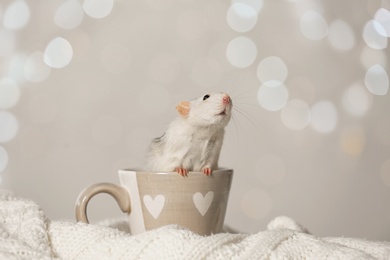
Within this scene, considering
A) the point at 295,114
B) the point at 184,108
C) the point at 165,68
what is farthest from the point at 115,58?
the point at 184,108

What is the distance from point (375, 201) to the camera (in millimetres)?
1386

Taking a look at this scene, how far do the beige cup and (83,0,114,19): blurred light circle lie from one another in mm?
726

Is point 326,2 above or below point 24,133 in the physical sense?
above

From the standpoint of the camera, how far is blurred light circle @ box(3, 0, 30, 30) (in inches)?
53.4

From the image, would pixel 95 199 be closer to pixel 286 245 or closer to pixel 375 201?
pixel 375 201

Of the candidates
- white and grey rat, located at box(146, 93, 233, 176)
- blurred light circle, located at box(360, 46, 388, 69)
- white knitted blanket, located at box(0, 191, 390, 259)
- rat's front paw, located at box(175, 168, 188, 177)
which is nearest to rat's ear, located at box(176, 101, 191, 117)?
white and grey rat, located at box(146, 93, 233, 176)

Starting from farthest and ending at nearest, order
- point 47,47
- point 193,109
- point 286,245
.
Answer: point 47,47 < point 193,109 < point 286,245

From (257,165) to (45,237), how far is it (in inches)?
32.9

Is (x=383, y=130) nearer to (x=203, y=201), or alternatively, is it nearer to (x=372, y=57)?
(x=372, y=57)

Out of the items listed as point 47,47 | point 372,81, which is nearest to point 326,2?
point 372,81

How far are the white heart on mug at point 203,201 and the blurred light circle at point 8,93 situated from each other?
0.81 m

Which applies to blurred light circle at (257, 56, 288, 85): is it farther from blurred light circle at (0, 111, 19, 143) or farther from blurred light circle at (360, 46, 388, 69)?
blurred light circle at (0, 111, 19, 143)

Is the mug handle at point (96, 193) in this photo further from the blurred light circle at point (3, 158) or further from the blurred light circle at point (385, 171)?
A: the blurred light circle at point (385, 171)

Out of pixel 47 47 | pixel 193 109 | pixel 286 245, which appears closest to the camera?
pixel 286 245
